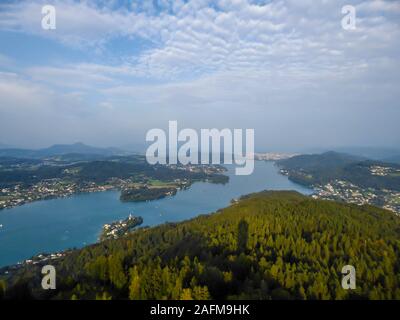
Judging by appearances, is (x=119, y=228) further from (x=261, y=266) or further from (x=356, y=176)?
(x=356, y=176)

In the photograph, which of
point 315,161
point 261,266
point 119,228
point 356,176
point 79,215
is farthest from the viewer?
point 315,161

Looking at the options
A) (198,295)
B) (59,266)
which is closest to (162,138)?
(198,295)

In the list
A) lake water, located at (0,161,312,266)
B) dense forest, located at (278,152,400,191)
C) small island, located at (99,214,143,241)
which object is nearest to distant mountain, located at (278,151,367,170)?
dense forest, located at (278,152,400,191)

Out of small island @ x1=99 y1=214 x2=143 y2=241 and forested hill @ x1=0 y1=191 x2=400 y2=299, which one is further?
small island @ x1=99 y1=214 x2=143 y2=241

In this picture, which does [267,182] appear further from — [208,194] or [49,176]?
[49,176]

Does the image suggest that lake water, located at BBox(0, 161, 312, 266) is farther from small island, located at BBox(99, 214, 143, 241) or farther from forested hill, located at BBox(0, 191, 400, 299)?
forested hill, located at BBox(0, 191, 400, 299)

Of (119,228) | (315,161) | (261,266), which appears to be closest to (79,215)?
(119,228)
